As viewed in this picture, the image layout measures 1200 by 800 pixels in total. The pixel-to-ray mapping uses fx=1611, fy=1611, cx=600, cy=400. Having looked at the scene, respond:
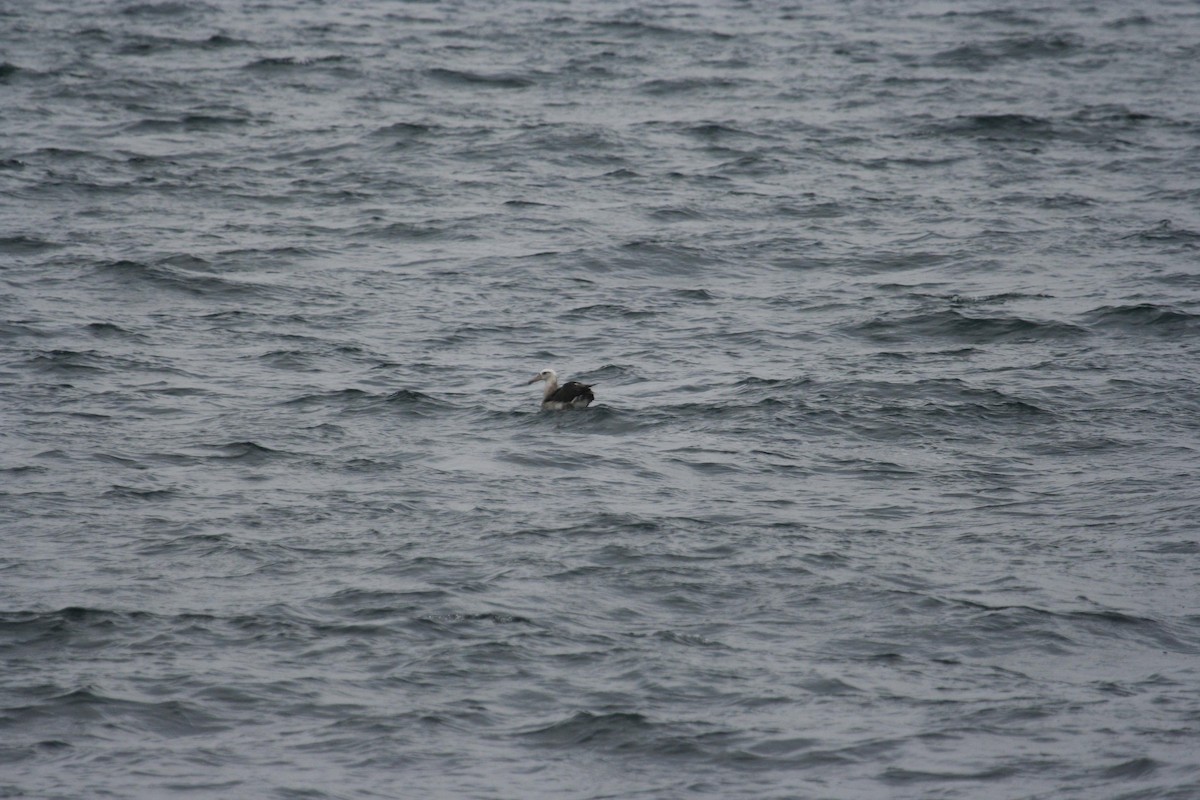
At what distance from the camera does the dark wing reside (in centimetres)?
1861

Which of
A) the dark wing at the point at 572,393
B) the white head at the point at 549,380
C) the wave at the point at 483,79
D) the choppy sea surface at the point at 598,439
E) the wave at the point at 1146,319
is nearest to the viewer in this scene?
the choppy sea surface at the point at 598,439

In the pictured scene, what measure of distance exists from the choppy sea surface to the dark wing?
344 mm

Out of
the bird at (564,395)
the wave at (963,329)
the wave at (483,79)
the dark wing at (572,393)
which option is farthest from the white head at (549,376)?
the wave at (483,79)

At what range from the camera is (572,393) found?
1862cm

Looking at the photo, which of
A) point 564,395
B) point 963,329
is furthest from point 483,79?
point 564,395

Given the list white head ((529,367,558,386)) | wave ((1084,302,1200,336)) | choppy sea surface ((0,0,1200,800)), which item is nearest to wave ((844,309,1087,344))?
choppy sea surface ((0,0,1200,800))

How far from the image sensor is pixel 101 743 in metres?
11.9

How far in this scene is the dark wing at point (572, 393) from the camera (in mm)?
18609

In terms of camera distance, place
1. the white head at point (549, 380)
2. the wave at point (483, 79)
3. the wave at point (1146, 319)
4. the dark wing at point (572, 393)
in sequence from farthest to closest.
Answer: the wave at point (483, 79)
the wave at point (1146, 319)
the white head at point (549, 380)
the dark wing at point (572, 393)

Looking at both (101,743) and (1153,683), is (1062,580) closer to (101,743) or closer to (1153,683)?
(1153,683)

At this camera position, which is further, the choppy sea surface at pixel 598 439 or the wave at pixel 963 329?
the wave at pixel 963 329

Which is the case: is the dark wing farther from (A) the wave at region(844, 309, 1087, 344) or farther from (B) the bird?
(A) the wave at region(844, 309, 1087, 344)

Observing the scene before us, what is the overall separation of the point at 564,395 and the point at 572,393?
115mm

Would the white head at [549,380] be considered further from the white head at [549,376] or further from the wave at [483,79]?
the wave at [483,79]
